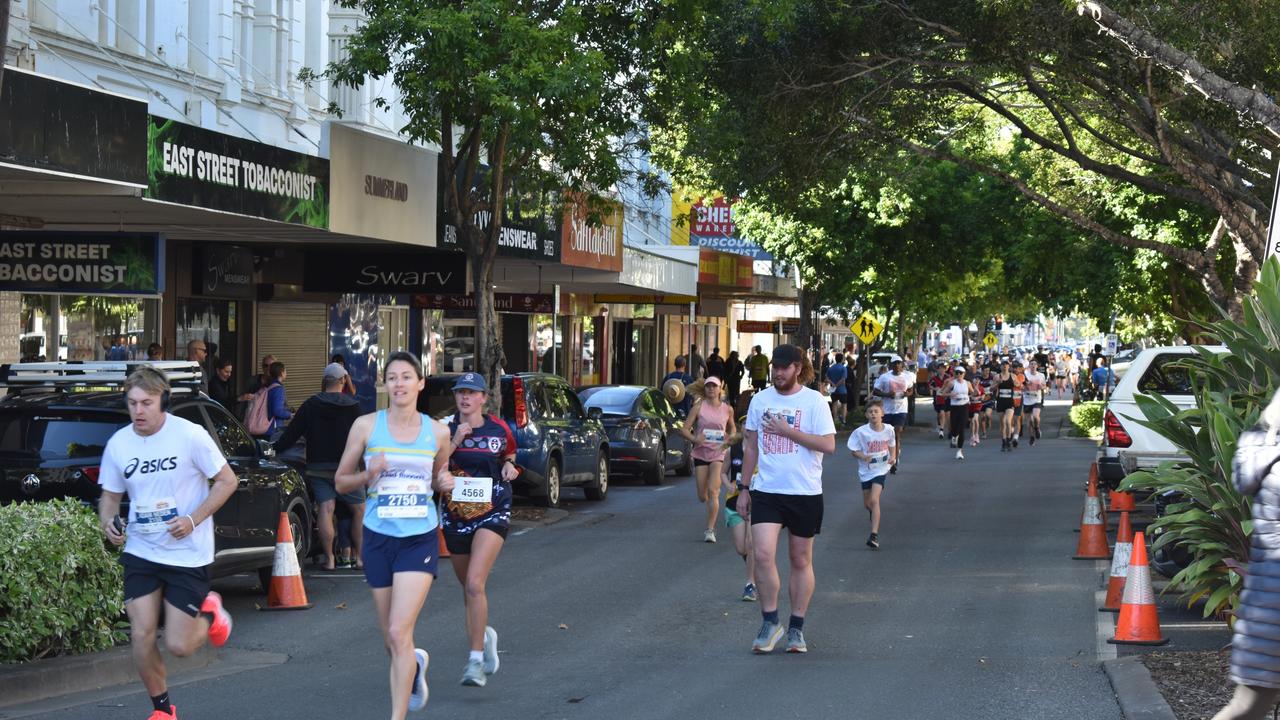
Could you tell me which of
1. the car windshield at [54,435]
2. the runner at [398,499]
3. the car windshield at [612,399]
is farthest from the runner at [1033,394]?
the runner at [398,499]

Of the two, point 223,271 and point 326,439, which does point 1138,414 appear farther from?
point 223,271

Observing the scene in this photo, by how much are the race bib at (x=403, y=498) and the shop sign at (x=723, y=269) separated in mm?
30576

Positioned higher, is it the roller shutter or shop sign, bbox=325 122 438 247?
shop sign, bbox=325 122 438 247

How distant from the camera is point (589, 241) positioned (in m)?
27.5

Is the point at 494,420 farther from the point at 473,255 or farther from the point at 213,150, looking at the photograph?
the point at 473,255

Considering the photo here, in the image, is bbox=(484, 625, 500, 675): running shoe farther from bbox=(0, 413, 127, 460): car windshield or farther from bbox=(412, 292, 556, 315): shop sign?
bbox=(412, 292, 556, 315): shop sign

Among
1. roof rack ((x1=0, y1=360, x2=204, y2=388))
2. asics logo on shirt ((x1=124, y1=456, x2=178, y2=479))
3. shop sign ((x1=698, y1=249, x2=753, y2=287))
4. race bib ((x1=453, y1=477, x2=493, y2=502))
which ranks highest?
shop sign ((x1=698, y1=249, x2=753, y2=287))

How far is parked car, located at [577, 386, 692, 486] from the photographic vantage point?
22.7m

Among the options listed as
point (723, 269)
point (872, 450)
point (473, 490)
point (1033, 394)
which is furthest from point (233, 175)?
point (723, 269)

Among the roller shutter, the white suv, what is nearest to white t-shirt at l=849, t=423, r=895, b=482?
the white suv

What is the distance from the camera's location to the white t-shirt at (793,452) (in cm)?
966

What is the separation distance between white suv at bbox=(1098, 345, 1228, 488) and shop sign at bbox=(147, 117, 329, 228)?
8754 mm

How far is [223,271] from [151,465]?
54.6 ft

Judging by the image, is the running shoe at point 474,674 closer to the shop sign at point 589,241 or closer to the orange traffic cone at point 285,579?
the orange traffic cone at point 285,579
